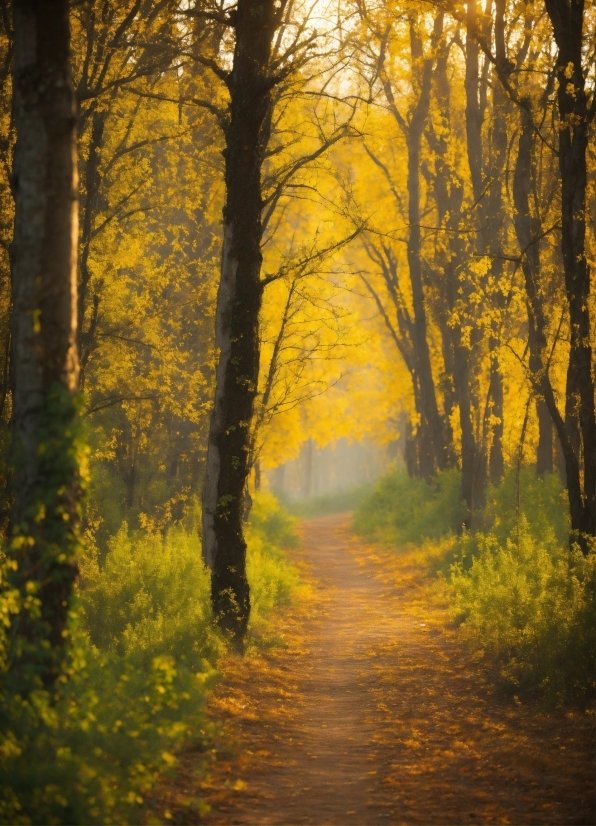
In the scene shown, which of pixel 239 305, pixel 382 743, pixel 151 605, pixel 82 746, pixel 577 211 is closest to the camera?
pixel 82 746

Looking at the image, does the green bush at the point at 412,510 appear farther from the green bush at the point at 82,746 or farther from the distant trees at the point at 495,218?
the green bush at the point at 82,746

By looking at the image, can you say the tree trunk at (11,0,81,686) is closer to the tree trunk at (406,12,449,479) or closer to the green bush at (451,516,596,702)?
the green bush at (451,516,596,702)

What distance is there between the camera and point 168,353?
59.6 feet

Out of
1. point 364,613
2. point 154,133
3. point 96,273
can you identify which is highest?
point 154,133

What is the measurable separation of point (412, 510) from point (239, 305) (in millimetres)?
17749

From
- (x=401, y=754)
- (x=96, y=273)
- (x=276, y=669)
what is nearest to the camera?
(x=401, y=754)

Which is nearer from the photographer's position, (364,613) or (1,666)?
(1,666)

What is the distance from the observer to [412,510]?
28.1m

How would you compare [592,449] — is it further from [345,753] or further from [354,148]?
[354,148]

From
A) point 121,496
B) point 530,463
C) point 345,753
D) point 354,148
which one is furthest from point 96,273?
point 530,463

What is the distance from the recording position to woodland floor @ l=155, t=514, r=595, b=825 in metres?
6.41

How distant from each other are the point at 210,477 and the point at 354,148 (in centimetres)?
1815

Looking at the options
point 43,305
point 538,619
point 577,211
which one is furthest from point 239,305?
point 43,305

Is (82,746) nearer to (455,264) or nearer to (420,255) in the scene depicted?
(455,264)
